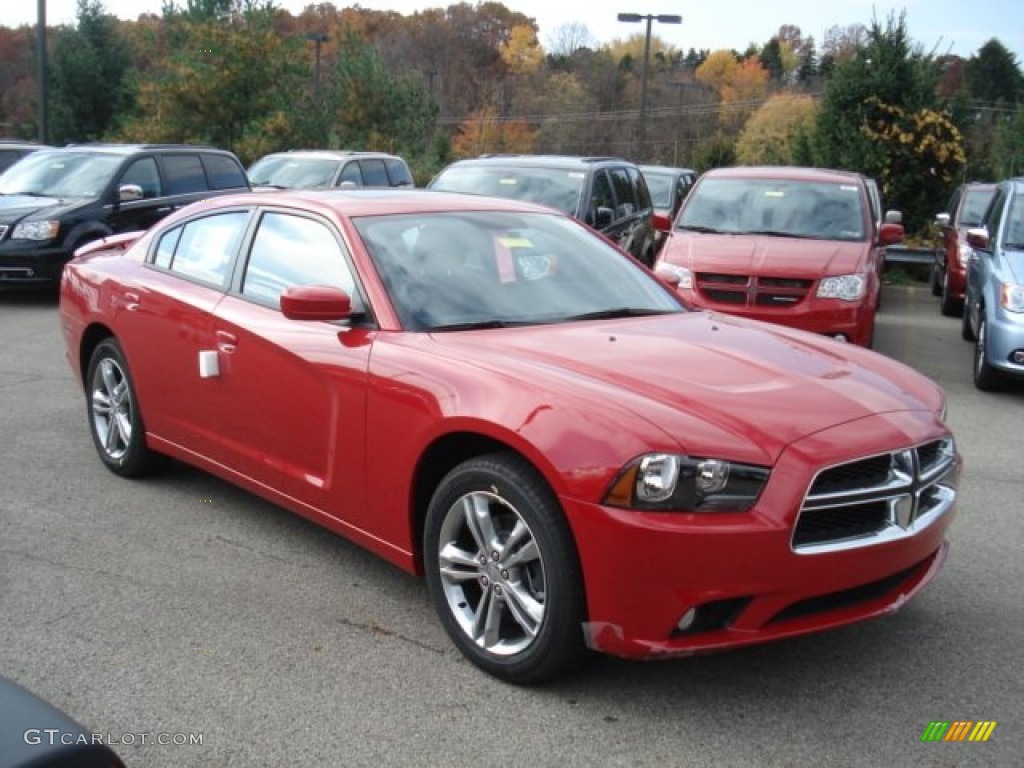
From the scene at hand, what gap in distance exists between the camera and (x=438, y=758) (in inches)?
122

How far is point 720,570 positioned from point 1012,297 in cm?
647

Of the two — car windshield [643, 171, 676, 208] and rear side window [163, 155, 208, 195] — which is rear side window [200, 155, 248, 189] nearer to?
rear side window [163, 155, 208, 195]

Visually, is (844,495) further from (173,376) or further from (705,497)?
(173,376)

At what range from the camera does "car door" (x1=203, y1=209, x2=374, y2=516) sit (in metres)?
4.09

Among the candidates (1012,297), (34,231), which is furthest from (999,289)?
(34,231)

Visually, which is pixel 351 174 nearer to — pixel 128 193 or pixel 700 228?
pixel 128 193

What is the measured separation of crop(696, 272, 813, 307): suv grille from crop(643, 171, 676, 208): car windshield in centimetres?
1009

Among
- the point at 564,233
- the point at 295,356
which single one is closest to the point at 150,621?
the point at 295,356

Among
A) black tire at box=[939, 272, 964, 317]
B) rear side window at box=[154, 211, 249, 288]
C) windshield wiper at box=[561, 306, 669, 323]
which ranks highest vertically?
rear side window at box=[154, 211, 249, 288]

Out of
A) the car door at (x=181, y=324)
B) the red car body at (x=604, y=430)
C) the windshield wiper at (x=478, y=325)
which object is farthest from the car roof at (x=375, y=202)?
the windshield wiper at (x=478, y=325)

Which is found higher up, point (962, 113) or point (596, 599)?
point (962, 113)

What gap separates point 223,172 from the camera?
47.7ft

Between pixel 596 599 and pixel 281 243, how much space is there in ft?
7.73

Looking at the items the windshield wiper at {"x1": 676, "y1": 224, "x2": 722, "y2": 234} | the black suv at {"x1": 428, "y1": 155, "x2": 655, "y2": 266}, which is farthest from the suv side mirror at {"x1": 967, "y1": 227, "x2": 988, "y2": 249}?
the black suv at {"x1": 428, "y1": 155, "x2": 655, "y2": 266}
